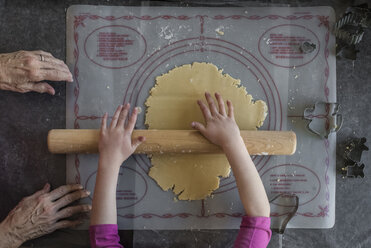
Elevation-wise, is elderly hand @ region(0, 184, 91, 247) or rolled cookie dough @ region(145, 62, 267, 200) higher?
rolled cookie dough @ region(145, 62, 267, 200)

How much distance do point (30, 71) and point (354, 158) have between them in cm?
109

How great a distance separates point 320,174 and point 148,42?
2.43ft

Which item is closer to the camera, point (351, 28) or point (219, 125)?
point (219, 125)

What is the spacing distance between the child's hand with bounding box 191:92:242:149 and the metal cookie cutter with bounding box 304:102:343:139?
276mm

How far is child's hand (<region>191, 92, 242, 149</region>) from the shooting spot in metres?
1.05

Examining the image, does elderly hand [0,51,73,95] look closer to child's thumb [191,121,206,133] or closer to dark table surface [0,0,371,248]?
dark table surface [0,0,371,248]

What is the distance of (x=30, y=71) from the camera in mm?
1087

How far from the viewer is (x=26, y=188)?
3.84 feet

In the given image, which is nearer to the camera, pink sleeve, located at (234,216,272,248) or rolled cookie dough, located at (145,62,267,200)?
pink sleeve, located at (234,216,272,248)

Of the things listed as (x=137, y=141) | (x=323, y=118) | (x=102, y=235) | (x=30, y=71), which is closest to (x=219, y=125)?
(x=137, y=141)

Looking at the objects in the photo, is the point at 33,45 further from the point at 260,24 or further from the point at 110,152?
the point at 260,24

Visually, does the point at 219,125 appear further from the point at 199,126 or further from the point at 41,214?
the point at 41,214

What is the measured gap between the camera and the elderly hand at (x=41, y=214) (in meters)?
1.11

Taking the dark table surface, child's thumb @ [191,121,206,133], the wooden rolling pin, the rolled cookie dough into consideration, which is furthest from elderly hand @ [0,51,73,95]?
child's thumb @ [191,121,206,133]
